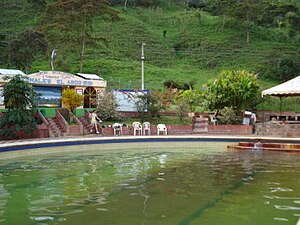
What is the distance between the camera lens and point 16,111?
18.0 metres

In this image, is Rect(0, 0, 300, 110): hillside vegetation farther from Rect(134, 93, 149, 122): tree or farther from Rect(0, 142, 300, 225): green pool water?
Rect(0, 142, 300, 225): green pool water

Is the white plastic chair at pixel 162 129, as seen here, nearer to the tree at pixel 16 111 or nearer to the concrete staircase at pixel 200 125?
the concrete staircase at pixel 200 125

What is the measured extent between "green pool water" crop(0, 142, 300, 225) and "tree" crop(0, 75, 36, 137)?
2.74 meters

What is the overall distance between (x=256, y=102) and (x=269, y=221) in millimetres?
20337

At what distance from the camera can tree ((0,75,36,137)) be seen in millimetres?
17922

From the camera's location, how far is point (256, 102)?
26.0 m

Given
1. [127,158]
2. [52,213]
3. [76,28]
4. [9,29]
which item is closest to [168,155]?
[127,158]

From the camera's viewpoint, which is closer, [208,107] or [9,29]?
[208,107]

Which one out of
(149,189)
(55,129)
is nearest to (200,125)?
(55,129)

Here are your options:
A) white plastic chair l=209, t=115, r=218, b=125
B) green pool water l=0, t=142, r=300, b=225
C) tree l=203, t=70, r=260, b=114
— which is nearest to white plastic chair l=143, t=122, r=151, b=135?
white plastic chair l=209, t=115, r=218, b=125

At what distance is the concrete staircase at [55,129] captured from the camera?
19656mm

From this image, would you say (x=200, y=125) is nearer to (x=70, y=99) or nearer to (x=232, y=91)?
(x=232, y=91)

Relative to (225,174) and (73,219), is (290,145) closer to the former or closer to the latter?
(225,174)

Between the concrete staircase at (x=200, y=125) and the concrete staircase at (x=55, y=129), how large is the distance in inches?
285
